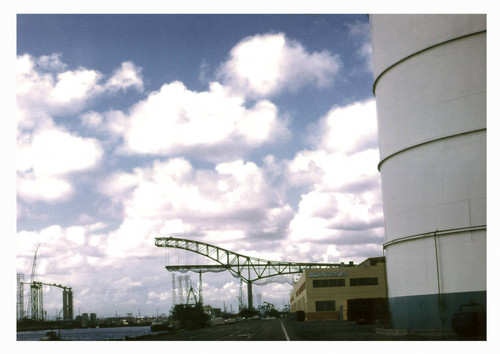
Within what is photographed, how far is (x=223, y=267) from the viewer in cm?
9325

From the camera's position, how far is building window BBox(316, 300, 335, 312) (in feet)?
239

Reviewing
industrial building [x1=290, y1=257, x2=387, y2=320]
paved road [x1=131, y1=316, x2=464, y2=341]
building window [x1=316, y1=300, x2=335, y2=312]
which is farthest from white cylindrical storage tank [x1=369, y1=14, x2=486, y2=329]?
industrial building [x1=290, y1=257, x2=387, y2=320]

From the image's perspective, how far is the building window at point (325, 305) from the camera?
72.8 meters

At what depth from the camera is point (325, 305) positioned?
240ft

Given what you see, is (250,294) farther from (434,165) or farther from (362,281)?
(434,165)

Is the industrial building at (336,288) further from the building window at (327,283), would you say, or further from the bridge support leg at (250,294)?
the bridge support leg at (250,294)

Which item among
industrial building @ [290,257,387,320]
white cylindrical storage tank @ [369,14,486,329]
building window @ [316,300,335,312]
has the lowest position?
building window @ [316,300,335,312]

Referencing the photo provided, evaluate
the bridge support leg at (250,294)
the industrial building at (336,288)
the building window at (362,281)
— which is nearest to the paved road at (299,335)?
the industrial building at (336,288)

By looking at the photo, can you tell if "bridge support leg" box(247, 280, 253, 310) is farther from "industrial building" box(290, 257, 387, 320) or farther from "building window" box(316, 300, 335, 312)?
"building window" box(316, 300, 335, 312)

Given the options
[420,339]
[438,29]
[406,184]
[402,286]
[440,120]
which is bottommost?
[420,339]

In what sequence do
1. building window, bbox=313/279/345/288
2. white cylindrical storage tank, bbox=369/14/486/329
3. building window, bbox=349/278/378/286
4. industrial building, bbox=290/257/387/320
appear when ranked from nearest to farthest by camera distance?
1. white cylindrical storage tank, bbox=369/14/486/329
2. industrial building, bbox=290/257/387/320
3. building window, bbox=313/279/345/288
4. building window, bbox=349/278/378/286
